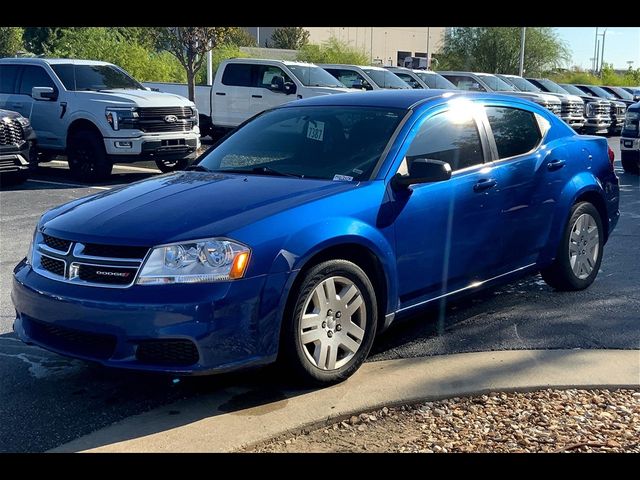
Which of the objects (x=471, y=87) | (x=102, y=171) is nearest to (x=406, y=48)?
(x=471, y=87)

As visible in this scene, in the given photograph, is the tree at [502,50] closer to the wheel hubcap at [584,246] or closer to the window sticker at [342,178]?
the wheel hubcap at [584,246]

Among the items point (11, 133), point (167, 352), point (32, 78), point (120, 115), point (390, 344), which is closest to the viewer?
point (167, 352)

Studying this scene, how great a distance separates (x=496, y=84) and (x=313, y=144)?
1913cm

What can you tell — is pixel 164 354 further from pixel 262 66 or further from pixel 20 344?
pixel 262 66

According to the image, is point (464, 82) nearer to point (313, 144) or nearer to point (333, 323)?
point (313, 144)

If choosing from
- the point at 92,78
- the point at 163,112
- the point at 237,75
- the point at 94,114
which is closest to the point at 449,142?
the point at 163,112

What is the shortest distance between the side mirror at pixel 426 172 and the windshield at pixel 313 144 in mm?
246

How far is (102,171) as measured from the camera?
42.9 ft

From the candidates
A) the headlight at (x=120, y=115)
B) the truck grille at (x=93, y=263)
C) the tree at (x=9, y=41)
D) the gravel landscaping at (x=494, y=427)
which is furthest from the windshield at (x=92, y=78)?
the tree at (x=9, y=41)

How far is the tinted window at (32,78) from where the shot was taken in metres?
13.9

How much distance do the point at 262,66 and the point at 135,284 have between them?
15049 millimetres

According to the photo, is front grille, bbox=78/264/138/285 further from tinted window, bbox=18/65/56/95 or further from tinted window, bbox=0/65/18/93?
tinted window, bbox=0/65/18/93

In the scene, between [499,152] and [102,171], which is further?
[102,171]

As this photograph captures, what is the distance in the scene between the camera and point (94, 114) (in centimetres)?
1305
